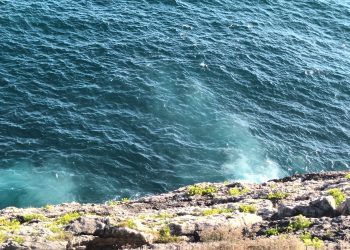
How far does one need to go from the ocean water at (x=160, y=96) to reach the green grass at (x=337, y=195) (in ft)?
91.6

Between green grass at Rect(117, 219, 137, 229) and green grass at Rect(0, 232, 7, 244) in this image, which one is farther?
green grass at Rect(0, 232, 7, 244)

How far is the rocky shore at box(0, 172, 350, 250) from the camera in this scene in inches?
1130

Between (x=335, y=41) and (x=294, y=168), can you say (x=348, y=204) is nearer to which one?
(x=294, y=168)

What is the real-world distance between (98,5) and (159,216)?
216 feet

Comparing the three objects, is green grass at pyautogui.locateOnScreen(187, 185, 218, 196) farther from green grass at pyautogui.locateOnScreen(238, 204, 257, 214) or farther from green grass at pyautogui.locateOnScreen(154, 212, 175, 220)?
green grass at pyautogui.locateOnScreen(238, 204, 257, 214)

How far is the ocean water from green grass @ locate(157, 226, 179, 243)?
98.0 ft

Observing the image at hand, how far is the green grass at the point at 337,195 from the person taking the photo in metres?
34.3

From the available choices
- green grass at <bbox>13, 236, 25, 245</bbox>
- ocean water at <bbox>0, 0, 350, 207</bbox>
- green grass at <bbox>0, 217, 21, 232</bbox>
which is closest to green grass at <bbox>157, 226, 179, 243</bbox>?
green grass at <bbox>13, 236, 25, 245</bbox>

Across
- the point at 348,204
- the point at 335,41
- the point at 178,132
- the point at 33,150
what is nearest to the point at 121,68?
the point at 178,132

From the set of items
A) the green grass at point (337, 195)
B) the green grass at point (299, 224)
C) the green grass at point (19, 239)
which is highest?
the green grass at point (337, 195)

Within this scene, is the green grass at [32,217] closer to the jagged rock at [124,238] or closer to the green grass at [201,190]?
the jagged rock at [124,238]

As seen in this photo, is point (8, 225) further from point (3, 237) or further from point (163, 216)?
point (163, 216)

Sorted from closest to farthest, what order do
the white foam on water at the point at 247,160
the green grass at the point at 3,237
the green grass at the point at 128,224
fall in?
the green grass at the point at 128,224 < the green grass at the point at 3,237 < the white foam on water at the point at 247,160

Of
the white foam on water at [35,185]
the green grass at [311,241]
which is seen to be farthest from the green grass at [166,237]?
the white foam on water at [35,185]
